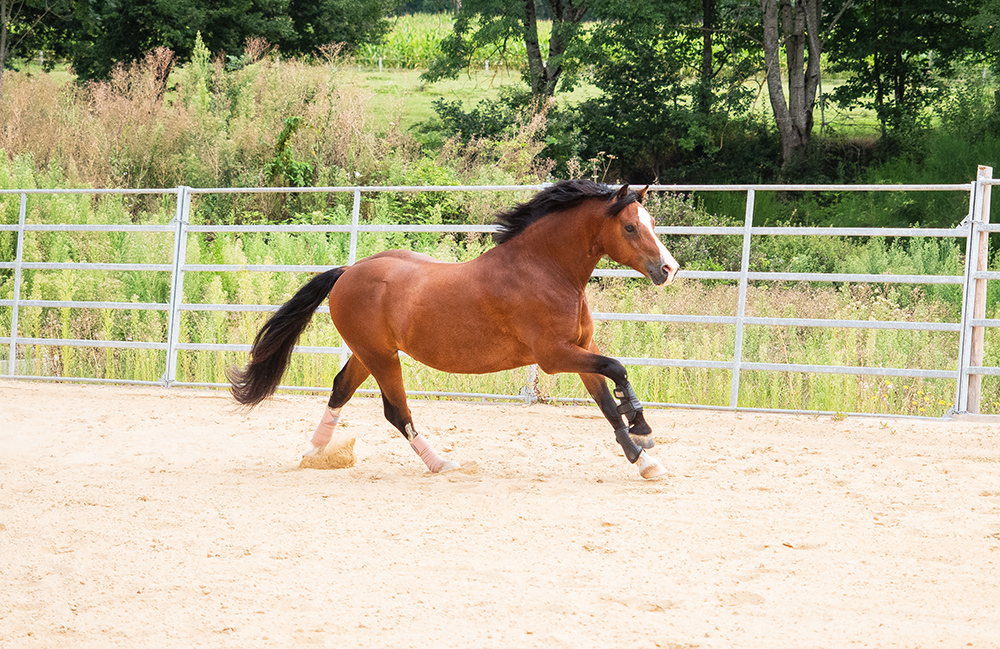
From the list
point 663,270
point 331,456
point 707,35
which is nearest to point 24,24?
point 707,35

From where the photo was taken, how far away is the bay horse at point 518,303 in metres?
4.41

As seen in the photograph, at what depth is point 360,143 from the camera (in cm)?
1377

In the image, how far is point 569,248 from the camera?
4578 mm

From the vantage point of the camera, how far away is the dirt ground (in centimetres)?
275

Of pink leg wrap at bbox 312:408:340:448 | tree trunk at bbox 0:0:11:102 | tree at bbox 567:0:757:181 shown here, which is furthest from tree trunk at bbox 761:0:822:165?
tree trunk at bbox 0:0:11:102

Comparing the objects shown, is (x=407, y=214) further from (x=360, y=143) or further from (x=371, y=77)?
(x=371, y=77)

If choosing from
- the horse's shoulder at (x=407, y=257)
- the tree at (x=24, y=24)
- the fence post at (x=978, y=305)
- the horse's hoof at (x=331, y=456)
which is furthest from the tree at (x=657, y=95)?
the horse's hoof at (x=331, y=456)

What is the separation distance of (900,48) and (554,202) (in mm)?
17793

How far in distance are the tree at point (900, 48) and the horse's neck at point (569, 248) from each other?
16.8 meters

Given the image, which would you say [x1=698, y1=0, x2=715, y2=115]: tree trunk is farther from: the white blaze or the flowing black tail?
the white blaze

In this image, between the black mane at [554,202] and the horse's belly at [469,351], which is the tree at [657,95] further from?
the horse's belly at [469,351]

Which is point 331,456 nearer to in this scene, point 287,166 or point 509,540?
point 509,540

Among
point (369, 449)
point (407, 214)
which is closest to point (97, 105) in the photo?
point (407, 214)

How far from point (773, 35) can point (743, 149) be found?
95.5 inches
